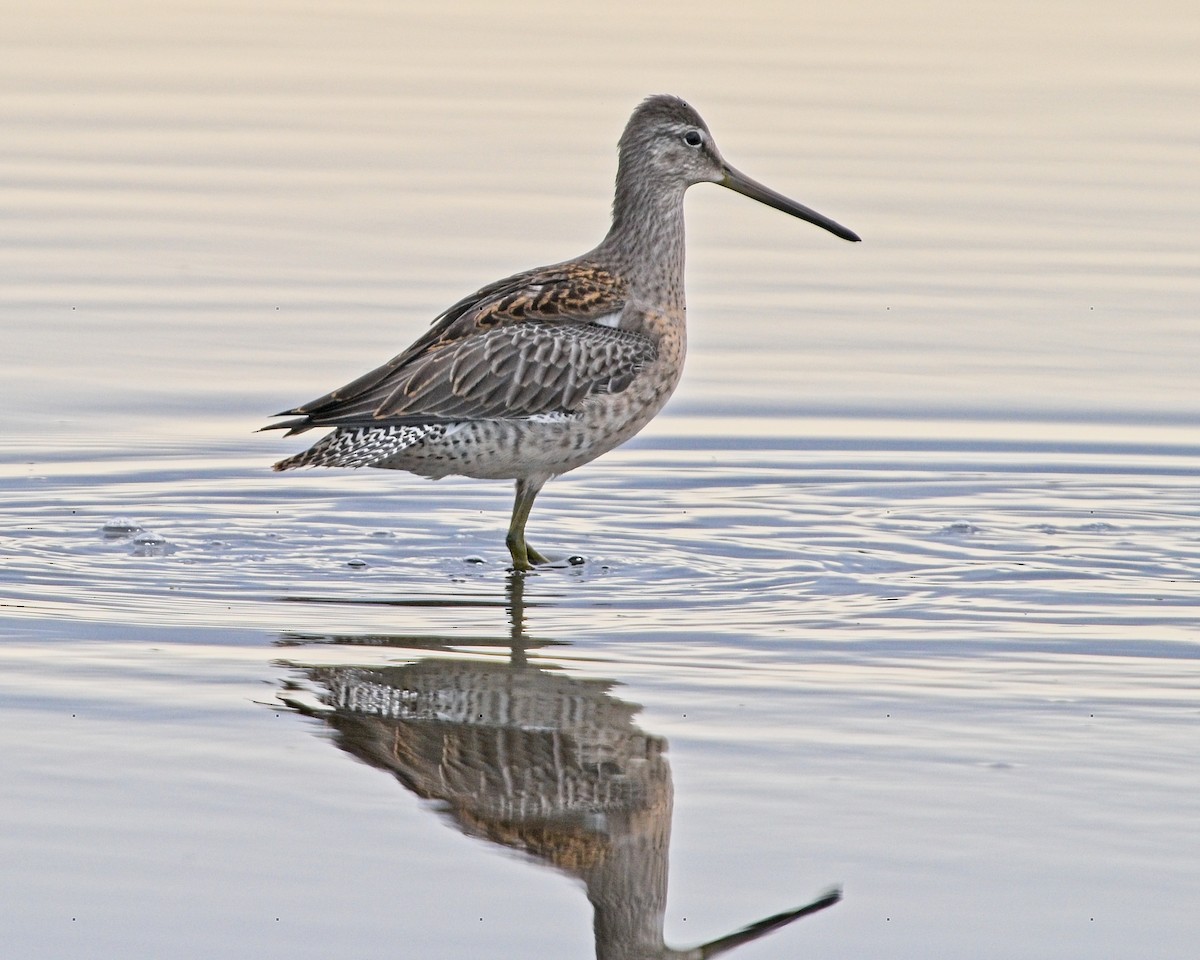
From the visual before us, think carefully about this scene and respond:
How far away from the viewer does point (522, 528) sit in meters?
8.02

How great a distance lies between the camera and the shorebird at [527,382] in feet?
25.7

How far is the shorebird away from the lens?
25.7 feet

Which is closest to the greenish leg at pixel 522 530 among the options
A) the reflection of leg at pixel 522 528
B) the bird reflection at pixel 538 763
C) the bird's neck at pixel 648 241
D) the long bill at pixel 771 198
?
the reflection of leg at pixel 522 528

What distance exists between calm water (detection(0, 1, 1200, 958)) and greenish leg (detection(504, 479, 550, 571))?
0.11 m

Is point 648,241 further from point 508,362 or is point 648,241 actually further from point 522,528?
point 522,528

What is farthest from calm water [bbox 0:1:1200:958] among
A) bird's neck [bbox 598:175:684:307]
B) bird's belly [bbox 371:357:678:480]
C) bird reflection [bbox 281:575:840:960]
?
bird's neck [bbox 598:175:684:307]

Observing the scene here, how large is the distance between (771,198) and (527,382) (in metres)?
1.64

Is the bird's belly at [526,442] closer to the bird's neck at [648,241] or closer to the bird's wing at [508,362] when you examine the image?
the bird's wing at [508,362]

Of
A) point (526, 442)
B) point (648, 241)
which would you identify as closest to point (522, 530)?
point (526, 442)

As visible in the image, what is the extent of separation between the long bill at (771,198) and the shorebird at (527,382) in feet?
2.06

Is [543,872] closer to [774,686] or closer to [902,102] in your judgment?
[774,686]

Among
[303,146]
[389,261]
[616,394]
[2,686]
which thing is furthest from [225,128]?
[2,686]

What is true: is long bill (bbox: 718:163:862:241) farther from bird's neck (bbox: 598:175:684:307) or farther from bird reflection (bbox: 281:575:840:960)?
bird reflection (bbox: 281:575:840:960)

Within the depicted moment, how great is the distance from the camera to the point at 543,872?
4871 mm
